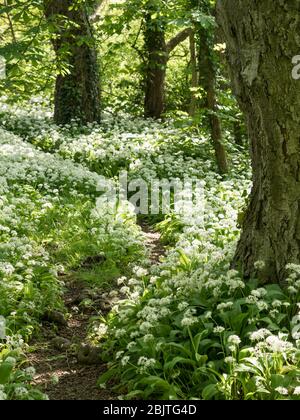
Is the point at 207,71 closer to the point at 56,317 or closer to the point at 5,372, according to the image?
the point at 56,317

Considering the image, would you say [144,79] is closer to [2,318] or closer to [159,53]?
[159,53]

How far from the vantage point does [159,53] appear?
15570mm

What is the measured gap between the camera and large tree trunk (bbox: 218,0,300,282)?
15.8 ft

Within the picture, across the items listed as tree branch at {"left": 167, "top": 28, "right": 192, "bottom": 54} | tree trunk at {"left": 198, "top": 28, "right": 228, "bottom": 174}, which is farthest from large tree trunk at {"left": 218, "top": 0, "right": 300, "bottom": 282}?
tree branch at {"left": 167, "top": 28, "right": 192, "bottom": 54}


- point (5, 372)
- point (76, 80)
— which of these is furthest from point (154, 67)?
point (5, 372)

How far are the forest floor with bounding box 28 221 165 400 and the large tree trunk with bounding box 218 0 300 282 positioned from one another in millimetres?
1655

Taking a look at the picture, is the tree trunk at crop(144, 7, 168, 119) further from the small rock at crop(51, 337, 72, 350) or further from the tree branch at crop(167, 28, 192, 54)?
the small rock at crop(51, 337, 72, 350)

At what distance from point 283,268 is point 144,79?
13446 millimetres

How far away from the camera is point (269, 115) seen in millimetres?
4961

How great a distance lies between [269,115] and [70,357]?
2824 millimetres

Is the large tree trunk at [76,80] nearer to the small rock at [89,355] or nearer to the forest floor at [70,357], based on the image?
the forest floor at [70,357]

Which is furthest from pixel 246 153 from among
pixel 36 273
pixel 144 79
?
pixel 36 273

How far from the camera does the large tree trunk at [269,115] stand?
15.8 feet

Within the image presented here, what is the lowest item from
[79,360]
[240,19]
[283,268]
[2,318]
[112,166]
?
[79,360]
